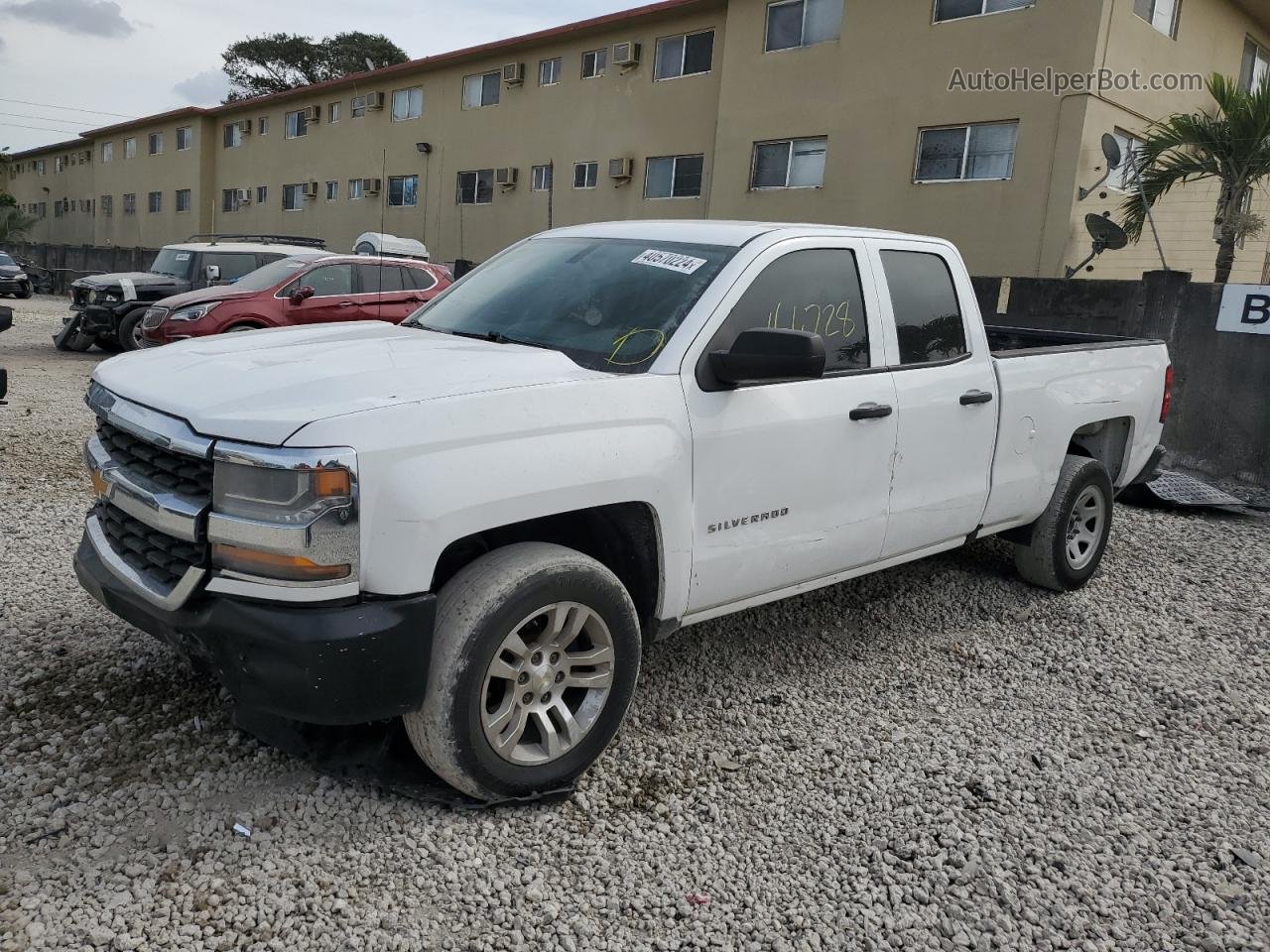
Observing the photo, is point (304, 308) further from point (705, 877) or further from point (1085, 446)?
point (705, 877)

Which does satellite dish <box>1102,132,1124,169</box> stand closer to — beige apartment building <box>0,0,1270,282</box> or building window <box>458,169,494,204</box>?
beige apartment building <box>0,0,1270,282</box>

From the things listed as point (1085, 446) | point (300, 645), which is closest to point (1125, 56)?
point (1085, 446)

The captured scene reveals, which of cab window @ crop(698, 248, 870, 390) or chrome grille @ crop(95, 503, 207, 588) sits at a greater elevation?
cab window @ crop(698, 248, 870, 390)

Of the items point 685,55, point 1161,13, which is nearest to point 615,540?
point 1161,13

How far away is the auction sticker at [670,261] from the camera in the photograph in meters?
3.78

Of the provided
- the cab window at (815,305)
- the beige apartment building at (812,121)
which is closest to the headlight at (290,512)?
the cab window at (815,305)

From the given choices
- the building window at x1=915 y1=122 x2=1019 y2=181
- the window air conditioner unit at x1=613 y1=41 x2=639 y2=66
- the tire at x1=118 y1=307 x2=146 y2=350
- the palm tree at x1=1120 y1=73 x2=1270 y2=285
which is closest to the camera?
the palm tree at x1=1120 y1=73 x2=1270 y2=285

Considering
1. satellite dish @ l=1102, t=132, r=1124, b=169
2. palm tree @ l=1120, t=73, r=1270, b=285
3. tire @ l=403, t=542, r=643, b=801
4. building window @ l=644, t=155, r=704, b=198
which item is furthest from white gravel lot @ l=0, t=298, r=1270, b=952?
building window @ l=644, t=155, r=704, b=198

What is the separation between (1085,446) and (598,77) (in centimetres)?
1998

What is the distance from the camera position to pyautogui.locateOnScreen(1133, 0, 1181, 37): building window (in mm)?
15819

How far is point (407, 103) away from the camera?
29.3 m

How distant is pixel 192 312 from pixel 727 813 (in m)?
10.6

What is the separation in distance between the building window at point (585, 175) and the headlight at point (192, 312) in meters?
13.1

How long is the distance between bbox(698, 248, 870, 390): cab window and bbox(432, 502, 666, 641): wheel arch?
0.69m
